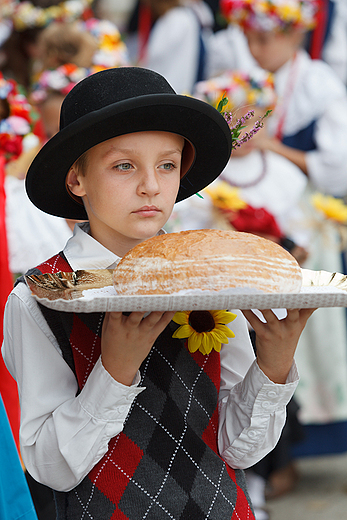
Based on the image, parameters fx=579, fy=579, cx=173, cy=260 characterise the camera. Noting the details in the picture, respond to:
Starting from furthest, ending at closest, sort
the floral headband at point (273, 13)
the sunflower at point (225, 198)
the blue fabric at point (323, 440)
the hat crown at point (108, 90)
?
1. the floral headband at point (273, 13)
2. the blue fabric at point (323, 440)
3. the sunflower at point (225, 198)
4. the hat crown at point (108, 90)

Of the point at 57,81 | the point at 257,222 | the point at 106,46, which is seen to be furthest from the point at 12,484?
the point at 106,46

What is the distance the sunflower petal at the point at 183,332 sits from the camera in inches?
50.7

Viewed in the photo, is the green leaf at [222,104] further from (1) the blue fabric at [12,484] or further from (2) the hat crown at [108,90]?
(1) the blue fabric at [12,484]

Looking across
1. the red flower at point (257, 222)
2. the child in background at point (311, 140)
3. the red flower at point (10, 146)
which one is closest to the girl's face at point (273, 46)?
the child in background at point (311, 140)

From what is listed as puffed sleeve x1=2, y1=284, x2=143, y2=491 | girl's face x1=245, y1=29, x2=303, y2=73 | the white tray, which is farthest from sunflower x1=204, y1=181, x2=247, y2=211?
the white tray

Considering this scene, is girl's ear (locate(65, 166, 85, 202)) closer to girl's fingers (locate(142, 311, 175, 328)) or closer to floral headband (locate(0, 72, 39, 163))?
girl's fingers (locate(142, 311, 175, 328))

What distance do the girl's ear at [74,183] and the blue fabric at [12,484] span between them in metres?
0.52

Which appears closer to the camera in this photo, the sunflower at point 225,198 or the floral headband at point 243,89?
the sunflower at point 225,198

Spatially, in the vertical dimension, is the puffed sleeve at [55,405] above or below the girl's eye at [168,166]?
below

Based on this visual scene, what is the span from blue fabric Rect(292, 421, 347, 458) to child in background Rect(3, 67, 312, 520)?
2.65 meters

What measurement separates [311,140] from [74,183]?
10.5ft

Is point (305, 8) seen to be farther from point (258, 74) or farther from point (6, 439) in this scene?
point (6, 439)

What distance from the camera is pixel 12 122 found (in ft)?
9.61

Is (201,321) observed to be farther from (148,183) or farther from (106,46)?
(106,46)
